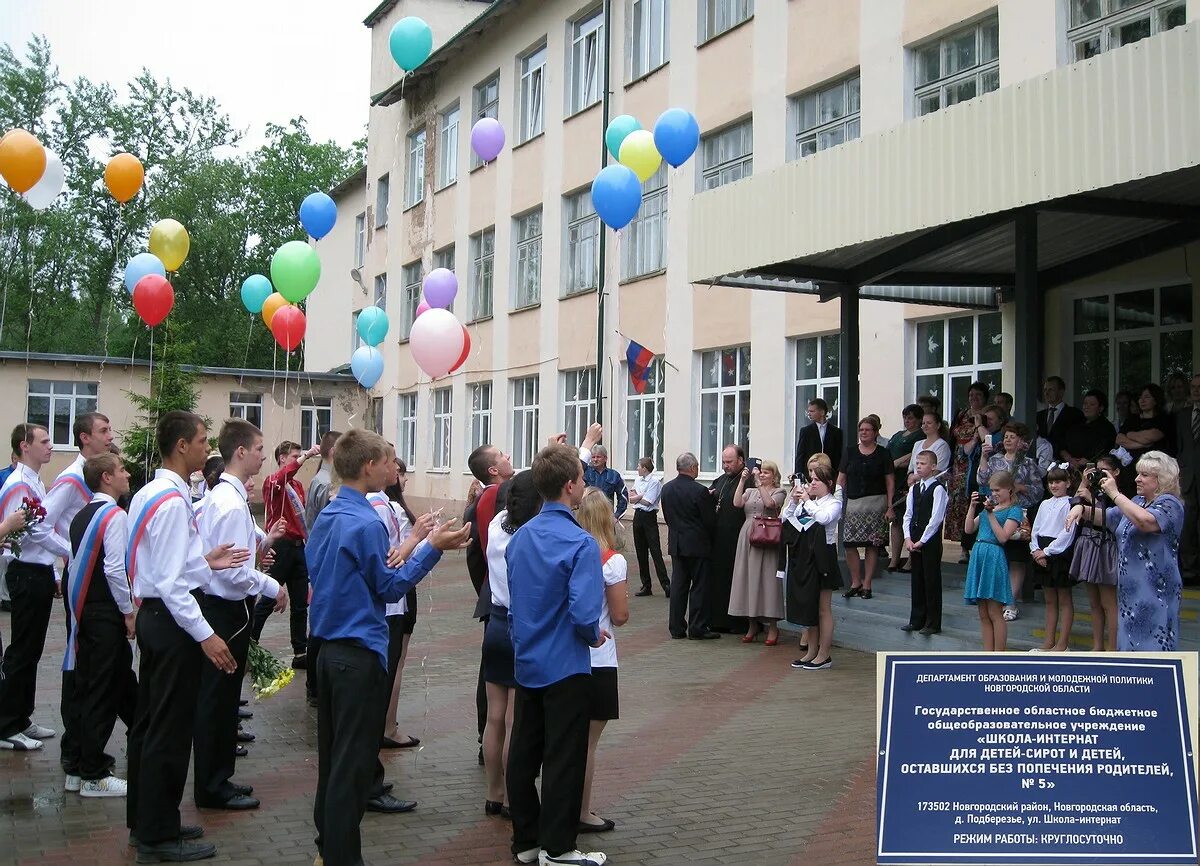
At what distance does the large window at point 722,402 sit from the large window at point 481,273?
985 centimetres

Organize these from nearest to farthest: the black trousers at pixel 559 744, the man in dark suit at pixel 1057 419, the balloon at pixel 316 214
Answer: the black trousers at pixel 559 744 → the man in dark suit at pixel 1057 419 → the balloon at pixel 316 214

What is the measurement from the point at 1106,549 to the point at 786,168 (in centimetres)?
523

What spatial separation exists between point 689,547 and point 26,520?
718 centimetres

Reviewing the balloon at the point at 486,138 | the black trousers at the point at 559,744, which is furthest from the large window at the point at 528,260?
the black trousers at the point at 559,744

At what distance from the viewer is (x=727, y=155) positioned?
20.5 meters

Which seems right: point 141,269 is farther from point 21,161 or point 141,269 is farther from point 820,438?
point 820,438

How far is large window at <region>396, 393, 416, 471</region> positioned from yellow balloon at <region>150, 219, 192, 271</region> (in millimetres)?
17829

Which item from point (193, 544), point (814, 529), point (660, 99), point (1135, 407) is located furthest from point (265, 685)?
point (660, 99)

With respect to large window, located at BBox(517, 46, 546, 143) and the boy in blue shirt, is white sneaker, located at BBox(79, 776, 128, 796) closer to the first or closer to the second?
the boy in blue shirt

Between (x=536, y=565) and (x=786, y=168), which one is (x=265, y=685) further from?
(x=786, y=168)

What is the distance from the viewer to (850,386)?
1370 centimetres

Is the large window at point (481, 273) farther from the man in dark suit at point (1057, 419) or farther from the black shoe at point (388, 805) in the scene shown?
the black shoe at point (388, 805)

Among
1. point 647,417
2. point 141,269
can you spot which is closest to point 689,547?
point 141,269

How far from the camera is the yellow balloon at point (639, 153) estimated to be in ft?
50.4
